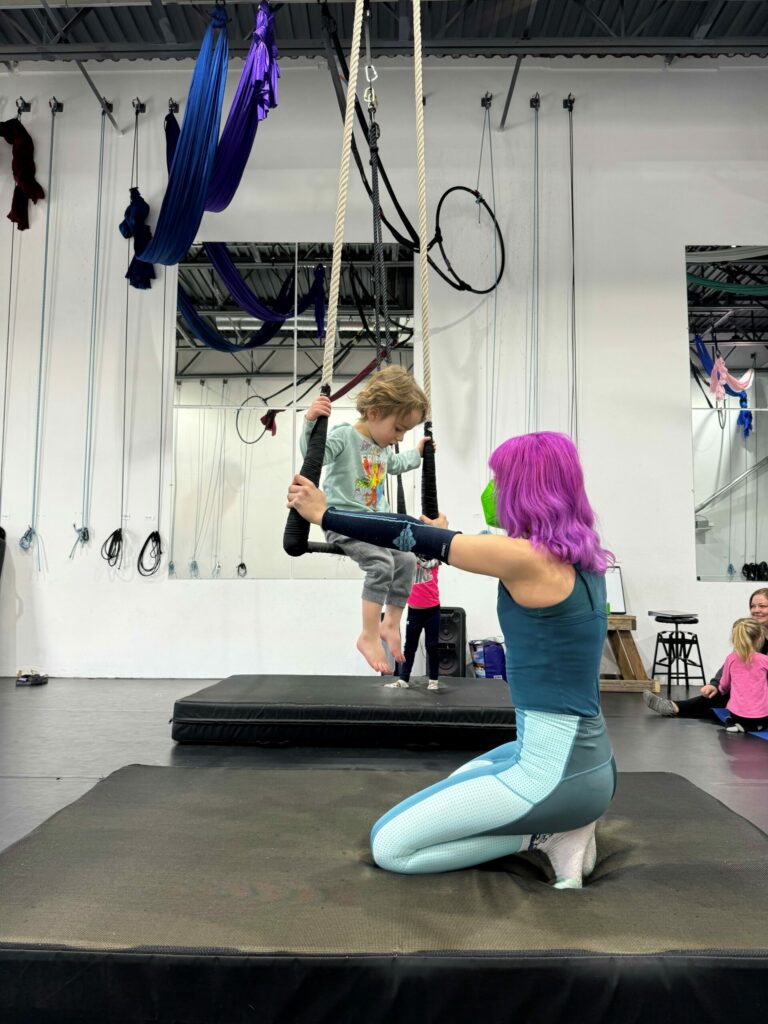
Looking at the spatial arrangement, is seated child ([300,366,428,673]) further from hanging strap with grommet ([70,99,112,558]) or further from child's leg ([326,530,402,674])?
hanging strap with grommet ([70,99,112,558])

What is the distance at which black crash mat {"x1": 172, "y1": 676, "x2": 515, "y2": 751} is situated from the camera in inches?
131

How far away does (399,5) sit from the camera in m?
5.83

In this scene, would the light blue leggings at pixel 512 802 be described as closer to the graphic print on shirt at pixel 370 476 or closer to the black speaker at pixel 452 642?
the graphic print on shirt at pixel 370 476

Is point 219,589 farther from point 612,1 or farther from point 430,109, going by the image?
point 612,1

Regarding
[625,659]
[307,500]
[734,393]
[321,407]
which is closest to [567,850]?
[307,500]

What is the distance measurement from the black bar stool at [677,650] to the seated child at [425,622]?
7.08ft

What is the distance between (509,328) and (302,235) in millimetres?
1919

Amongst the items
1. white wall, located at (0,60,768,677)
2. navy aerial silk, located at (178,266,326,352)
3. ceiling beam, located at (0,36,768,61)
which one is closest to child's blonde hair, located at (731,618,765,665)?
white wall, located at (0,60,768,677)

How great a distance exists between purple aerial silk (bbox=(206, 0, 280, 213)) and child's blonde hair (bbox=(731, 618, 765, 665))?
4082mm

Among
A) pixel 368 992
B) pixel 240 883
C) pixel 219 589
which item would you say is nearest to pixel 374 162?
pixel 240 883

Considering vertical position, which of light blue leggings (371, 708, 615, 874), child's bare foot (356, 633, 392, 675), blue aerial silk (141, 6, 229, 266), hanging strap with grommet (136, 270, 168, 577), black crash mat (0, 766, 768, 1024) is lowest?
black crash mat (0, 766, 768, 1024)

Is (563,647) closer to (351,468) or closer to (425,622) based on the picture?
(351,468)

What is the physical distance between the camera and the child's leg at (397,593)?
3.22 metres

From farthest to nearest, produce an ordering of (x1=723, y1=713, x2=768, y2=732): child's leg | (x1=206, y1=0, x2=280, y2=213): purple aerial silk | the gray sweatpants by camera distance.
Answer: (x1=206, y1=0, x2=280, y2=213): purple aerial silk → (x1=723, y1=713, x2=768, y2=732): child's leg → the gray sweatpants
